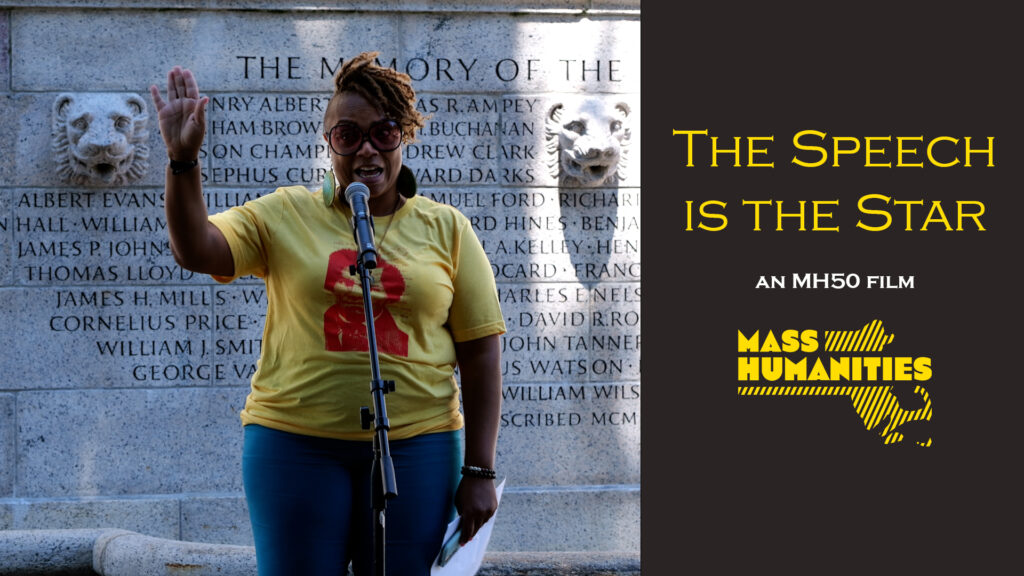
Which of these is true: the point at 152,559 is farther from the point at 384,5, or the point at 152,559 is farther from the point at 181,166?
the point at 384,5

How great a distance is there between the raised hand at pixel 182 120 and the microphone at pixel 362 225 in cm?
33

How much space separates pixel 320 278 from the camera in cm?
269

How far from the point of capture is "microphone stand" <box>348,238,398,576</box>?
237 centimetres

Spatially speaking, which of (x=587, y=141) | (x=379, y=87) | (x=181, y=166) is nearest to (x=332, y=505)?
(x=181, y=166)

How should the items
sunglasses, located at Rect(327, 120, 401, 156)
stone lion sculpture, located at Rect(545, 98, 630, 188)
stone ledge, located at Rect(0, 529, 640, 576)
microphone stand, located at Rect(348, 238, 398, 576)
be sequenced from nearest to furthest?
microphone stand, located at Rect(348, 238, 398, 576), sunglasses, located at Rect(327, 120, 401, 156), stone ledge, located at Rect(0, 529, 640, 576), stone lion sculpture, located at Rect(545, 98, 630, 188)

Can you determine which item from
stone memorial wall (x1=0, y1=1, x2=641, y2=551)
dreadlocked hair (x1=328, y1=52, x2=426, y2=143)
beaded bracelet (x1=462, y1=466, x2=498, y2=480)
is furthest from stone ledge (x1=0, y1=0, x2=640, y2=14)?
beaded bracelet (x1=462, y1=466, x2=498, y2=480)

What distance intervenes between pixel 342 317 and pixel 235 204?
13.3 feet

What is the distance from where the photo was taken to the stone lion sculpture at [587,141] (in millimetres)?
6668

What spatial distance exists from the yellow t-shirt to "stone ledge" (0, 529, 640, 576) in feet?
5.14

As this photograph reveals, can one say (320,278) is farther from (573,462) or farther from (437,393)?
(573,462)

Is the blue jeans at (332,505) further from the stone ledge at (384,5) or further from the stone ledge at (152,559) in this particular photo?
the stone ledge at (384,5)

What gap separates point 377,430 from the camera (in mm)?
2385

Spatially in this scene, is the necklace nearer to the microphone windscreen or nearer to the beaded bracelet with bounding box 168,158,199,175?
the microphone windscreen

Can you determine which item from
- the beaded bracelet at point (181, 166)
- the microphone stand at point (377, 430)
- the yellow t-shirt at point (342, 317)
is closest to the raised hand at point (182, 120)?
the beaded bracelet at point (181, 166)
